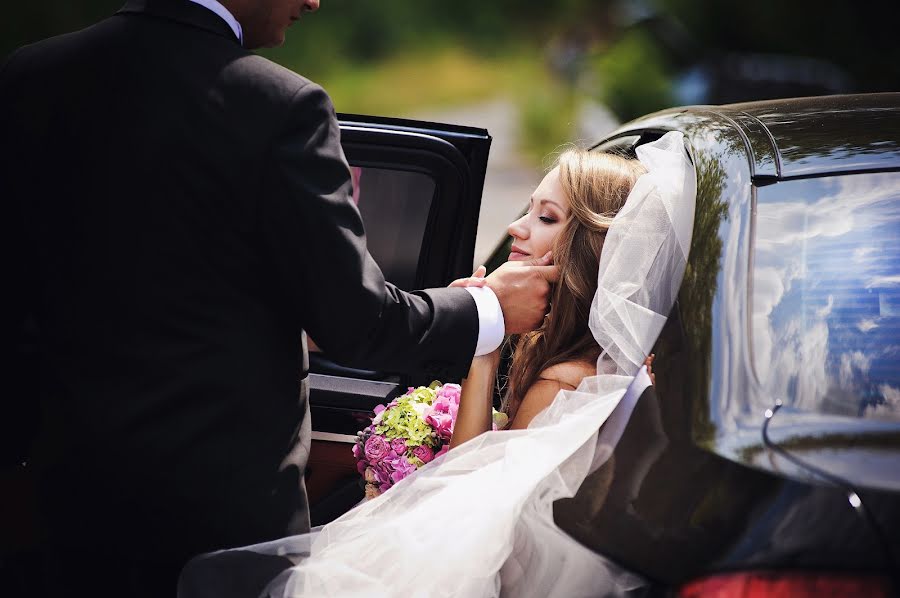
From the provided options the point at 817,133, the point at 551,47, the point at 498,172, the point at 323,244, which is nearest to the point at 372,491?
the point at 323,244

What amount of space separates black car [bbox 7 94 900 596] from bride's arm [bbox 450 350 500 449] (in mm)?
693

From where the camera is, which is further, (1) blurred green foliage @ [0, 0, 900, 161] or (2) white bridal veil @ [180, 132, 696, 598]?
(1) blurred green foliage @ [0, 0, 900, 161]

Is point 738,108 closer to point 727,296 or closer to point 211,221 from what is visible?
point 727,296

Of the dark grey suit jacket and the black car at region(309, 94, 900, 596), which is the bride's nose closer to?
the black car at region(309, 94, 900, 596)

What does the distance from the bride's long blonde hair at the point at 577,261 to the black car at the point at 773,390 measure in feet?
0.85

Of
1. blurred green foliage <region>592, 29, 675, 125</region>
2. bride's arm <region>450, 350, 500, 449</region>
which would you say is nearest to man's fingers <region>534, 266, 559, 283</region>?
bride's arm <region>450, 350, 500, 449</region>

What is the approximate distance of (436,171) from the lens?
130 inches

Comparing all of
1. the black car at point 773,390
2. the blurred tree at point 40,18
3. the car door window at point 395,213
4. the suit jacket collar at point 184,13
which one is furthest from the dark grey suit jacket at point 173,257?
the blurred tree at point 40,18

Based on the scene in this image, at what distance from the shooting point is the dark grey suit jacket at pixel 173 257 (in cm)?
191

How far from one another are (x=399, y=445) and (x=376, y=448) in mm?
86

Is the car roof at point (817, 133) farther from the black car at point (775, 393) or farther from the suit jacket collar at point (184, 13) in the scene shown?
the suit jacket collar at point (184, 13)

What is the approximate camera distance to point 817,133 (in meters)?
2.45

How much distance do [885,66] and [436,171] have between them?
19.5 m

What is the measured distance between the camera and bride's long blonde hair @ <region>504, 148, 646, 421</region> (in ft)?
8.86
